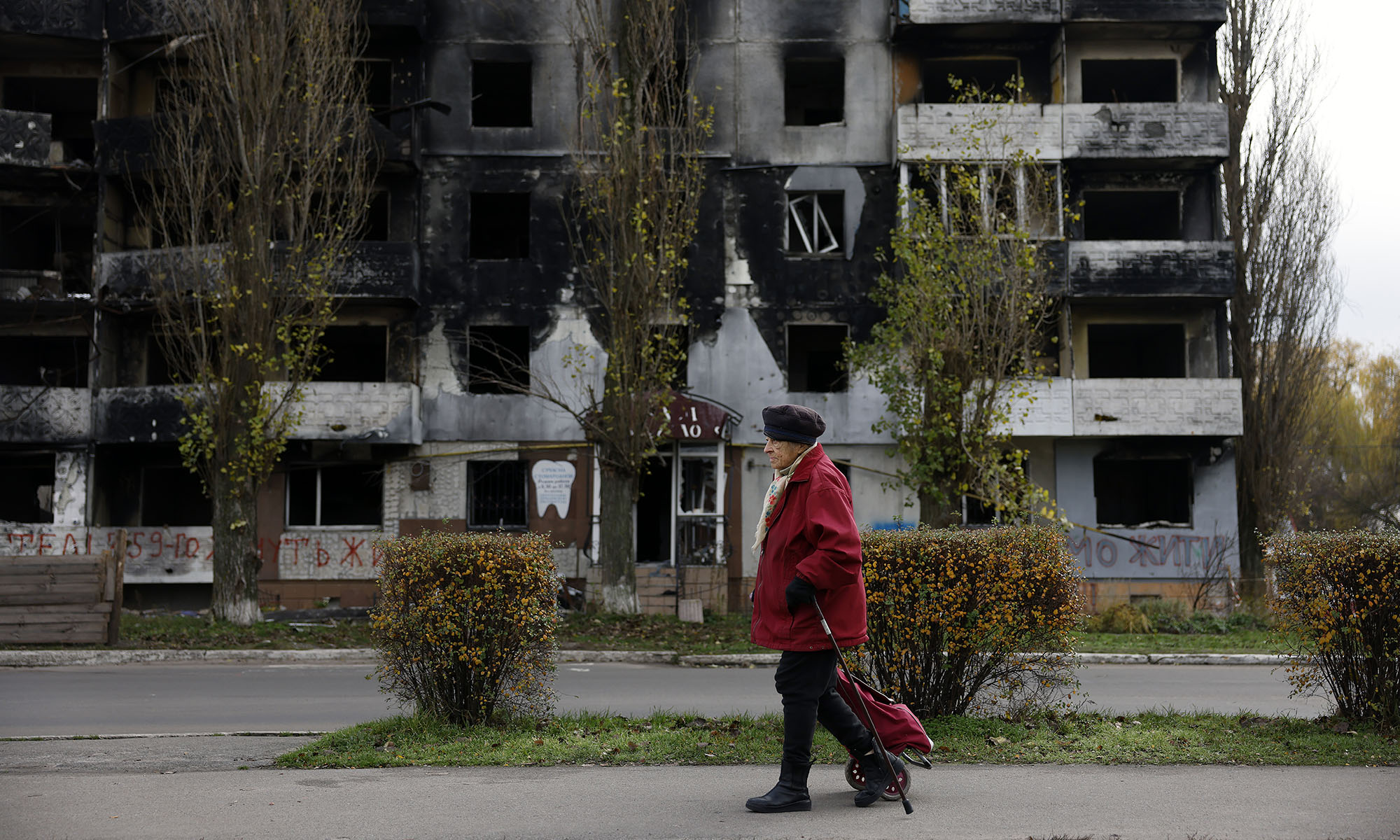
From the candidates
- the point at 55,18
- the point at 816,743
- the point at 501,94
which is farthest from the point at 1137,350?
the point at 55,18

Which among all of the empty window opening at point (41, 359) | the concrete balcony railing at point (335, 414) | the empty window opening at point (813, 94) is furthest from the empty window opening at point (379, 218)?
the empty window opening at point (813, 94)

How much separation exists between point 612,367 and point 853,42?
10676 mm

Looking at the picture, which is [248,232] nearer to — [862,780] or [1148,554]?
A: [862,780]

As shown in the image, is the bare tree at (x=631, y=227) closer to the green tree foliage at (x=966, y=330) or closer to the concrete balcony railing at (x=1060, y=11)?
the green tree foliage at (x=966, y=330)

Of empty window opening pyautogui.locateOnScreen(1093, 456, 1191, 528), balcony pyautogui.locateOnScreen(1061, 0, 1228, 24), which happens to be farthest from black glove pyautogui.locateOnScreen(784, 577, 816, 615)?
balcony pyautogui.locateOnScreen(1061, 0, 1228, 24)

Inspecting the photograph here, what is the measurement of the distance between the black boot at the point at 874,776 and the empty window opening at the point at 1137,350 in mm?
22577

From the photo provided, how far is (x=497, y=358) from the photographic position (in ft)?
80.0

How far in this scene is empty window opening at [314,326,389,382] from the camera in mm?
26500

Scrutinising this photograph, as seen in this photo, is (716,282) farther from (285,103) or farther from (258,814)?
(258,814)

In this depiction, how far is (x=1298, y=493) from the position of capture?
29719 mm

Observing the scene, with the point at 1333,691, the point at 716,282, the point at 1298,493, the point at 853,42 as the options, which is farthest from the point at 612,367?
the point at 1298,493

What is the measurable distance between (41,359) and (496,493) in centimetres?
1146

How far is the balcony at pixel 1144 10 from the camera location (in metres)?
25.0

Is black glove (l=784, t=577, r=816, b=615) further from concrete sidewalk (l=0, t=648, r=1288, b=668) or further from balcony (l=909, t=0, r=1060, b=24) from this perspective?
balcony (l=909, t=0, r=1060, b=24)
